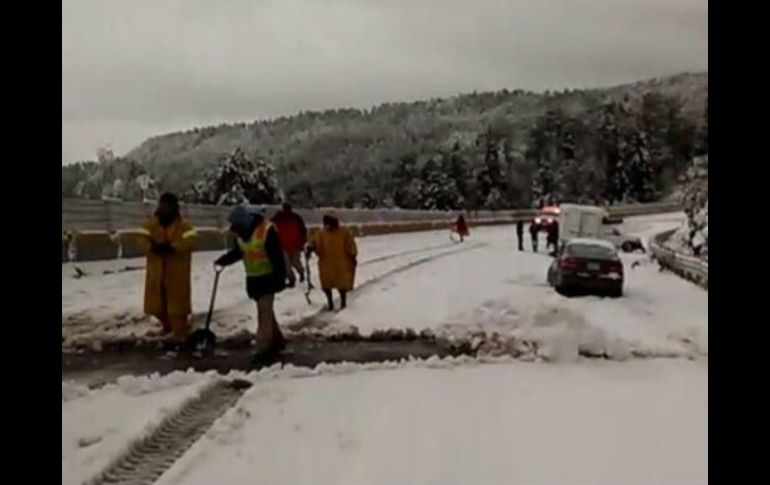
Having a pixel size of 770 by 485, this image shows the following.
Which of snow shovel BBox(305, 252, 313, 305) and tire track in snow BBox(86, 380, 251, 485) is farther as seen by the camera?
snow shovel BBox(305, 252, 313, 305)

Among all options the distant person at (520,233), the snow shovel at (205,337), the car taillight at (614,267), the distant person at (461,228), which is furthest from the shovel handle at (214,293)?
the car taillight at (614,267)

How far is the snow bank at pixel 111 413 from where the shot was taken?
1.83 m

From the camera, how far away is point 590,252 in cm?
198

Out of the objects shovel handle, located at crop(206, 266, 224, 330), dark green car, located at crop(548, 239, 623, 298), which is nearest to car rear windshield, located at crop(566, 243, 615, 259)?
dark green car, located at crop(548, 239, 623, 298)

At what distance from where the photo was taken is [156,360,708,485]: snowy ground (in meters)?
1.82

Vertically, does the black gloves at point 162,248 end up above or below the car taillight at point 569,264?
above

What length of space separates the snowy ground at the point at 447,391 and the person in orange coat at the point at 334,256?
0.02 meters

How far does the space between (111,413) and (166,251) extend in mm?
310

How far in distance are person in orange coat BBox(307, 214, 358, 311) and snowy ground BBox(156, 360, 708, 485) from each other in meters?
0.18

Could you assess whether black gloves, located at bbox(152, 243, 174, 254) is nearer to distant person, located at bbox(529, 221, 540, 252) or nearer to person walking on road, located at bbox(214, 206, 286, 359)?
person walking on road, located at bbox(214, 206, 286, 359)

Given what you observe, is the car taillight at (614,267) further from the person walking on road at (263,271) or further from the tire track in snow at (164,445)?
the tire track in snow at (164,445)

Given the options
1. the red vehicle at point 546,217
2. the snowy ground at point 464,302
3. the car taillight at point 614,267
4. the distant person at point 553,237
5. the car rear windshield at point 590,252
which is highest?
the red vehicle at point 546,217
